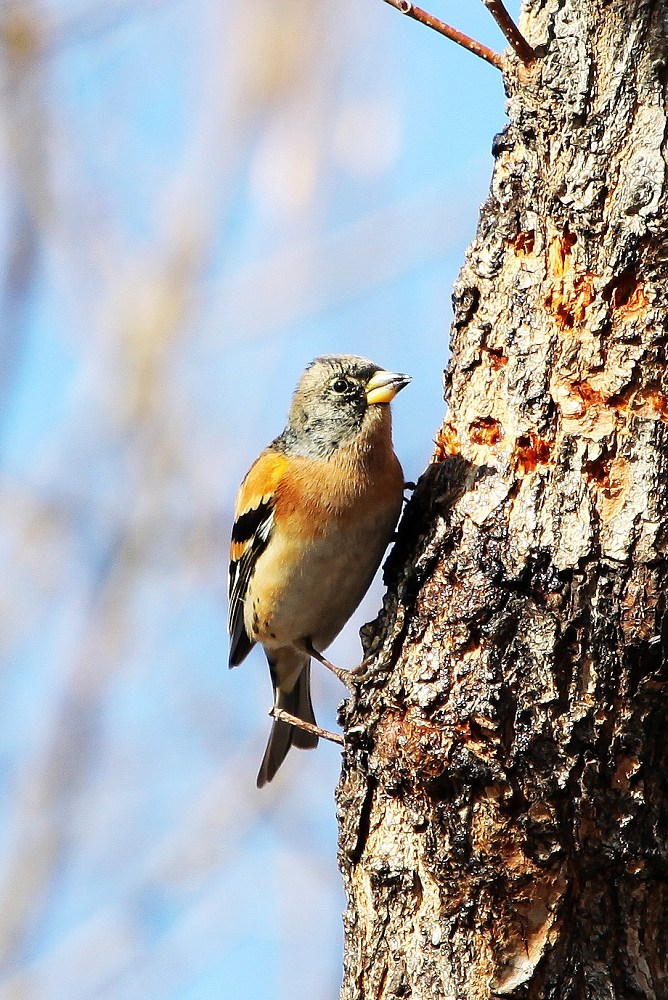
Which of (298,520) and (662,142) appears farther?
(298,520)

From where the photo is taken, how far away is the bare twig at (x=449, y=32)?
11.1ft

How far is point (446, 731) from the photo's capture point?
3.38 m

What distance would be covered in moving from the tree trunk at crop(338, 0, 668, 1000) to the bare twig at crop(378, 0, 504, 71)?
88mm

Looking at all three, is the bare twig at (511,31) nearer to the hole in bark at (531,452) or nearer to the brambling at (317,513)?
the hole in bark at (531,452)

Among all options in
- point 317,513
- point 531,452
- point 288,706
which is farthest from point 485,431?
point 288,706

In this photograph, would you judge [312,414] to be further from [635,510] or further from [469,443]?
[635,510]

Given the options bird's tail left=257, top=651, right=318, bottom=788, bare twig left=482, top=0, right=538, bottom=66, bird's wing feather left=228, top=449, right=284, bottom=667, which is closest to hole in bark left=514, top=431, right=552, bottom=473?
bare twig left=482, top=0, right=538, bottom=66

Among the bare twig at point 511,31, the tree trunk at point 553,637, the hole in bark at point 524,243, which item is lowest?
the tree trunk at point 553,637

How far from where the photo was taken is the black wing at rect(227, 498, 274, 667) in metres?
5.45

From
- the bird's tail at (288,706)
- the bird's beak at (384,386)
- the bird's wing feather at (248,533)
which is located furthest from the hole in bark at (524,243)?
the bird's tail at (288,706)

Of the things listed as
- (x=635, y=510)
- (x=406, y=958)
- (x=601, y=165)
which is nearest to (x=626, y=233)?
(x=601, y=165)

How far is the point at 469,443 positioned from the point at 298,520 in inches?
57.5

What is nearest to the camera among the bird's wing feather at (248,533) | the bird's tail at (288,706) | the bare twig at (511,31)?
the bare twig at (511,31)

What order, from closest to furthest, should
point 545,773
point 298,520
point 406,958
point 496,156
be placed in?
point 545,773 < point 406,958 < point 496,156 < point 298,520
